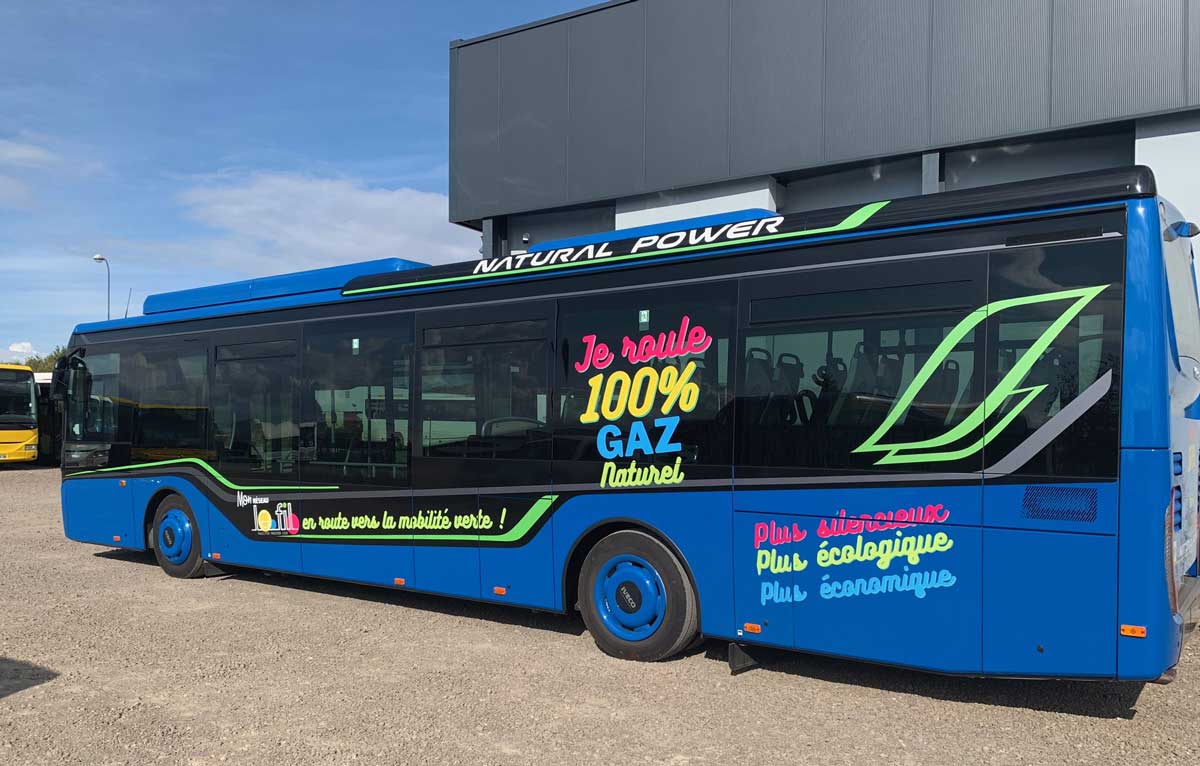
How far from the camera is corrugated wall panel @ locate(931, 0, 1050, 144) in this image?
14.0m

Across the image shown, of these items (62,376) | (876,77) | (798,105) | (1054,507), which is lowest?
(1054,507)

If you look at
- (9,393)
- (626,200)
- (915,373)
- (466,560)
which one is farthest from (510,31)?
(9,393)

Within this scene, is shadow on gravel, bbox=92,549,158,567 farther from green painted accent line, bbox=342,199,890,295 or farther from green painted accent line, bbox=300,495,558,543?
green painted accent line, bbox=342,199,890,295

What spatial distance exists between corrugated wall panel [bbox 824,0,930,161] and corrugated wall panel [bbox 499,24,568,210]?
229 inches

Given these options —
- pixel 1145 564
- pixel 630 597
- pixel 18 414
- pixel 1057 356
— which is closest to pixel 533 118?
pixel 630 597

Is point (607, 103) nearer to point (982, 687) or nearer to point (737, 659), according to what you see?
point (737, 659)

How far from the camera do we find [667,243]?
6.63 m

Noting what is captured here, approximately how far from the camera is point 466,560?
754 cm

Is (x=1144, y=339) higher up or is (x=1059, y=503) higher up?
(x=1144, y=339)

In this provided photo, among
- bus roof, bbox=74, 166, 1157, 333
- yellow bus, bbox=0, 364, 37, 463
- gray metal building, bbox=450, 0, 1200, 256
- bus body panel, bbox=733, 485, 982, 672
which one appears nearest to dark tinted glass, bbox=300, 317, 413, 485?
bus roof, bbox=74, 166, 1157, 333

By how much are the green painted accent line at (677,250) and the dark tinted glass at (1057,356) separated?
0.86m

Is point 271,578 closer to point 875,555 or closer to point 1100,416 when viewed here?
point 875,555

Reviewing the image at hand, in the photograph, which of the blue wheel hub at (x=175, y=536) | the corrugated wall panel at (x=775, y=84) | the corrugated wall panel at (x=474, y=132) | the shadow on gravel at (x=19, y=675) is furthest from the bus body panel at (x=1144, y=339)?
the corrugated wall panel at (x=474, y=132)

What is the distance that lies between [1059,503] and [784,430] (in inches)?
65.3
